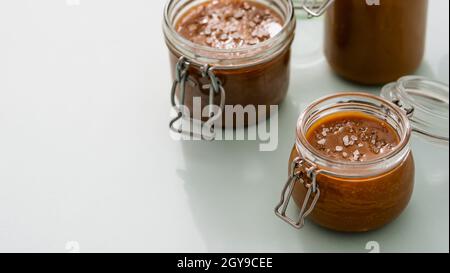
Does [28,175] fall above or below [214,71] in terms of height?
below

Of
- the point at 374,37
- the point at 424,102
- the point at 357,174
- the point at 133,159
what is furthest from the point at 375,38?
the point at 133,159

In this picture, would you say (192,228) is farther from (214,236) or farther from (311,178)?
(311,178)

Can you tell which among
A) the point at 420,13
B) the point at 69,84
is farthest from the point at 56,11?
the point at 420,13

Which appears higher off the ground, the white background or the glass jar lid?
the glass jar lid

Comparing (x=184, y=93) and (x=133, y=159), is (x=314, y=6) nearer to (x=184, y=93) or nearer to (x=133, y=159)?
(x=184, y=93)

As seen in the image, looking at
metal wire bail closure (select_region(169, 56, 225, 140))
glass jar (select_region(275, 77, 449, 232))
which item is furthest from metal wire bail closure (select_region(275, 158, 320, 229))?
metal wire bail closure (select_region(169, 56, 225, 140))

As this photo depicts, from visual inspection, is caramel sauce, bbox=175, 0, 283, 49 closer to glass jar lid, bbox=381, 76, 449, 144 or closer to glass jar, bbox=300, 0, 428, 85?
glass jar, bbox=300, 0, 428, 85
